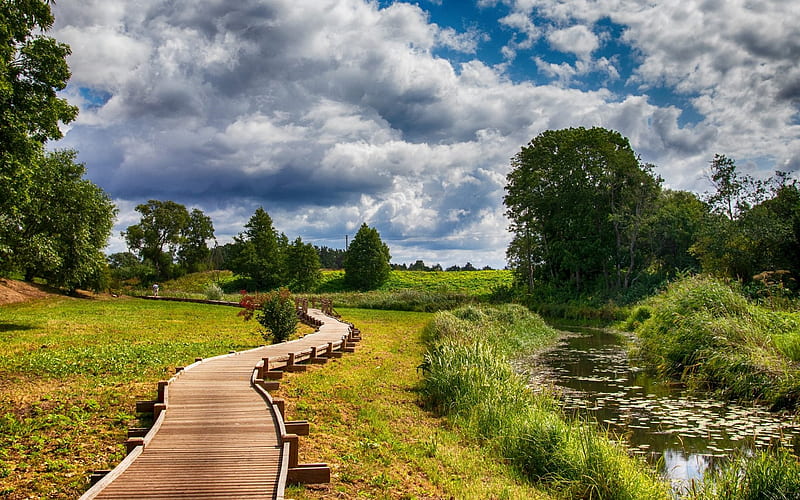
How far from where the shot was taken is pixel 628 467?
722cm

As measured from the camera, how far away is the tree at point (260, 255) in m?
71.2

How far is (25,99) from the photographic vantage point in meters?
16.6

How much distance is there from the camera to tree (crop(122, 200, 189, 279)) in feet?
251

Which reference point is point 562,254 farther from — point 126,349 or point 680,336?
point 126,349

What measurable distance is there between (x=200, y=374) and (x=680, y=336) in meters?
13.8

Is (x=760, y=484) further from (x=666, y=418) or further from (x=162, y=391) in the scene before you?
(x=162, y=391)

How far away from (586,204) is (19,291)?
44.3 meters

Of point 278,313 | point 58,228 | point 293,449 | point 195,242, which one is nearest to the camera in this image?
point 293,449

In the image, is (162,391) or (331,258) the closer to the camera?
(162,391)

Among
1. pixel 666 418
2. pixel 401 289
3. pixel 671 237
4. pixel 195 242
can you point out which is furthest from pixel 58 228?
pixel 195 242

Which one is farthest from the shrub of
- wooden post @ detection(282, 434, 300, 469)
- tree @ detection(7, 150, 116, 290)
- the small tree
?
wooden post @ detection(282, 434, 300, 469)

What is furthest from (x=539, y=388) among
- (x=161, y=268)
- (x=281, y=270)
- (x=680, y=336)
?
(x=161, y=268)

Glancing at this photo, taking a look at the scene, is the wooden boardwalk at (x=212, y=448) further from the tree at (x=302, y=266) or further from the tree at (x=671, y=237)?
the tree at (x=302, y=266)

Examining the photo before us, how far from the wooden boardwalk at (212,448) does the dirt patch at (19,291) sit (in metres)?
31.4
